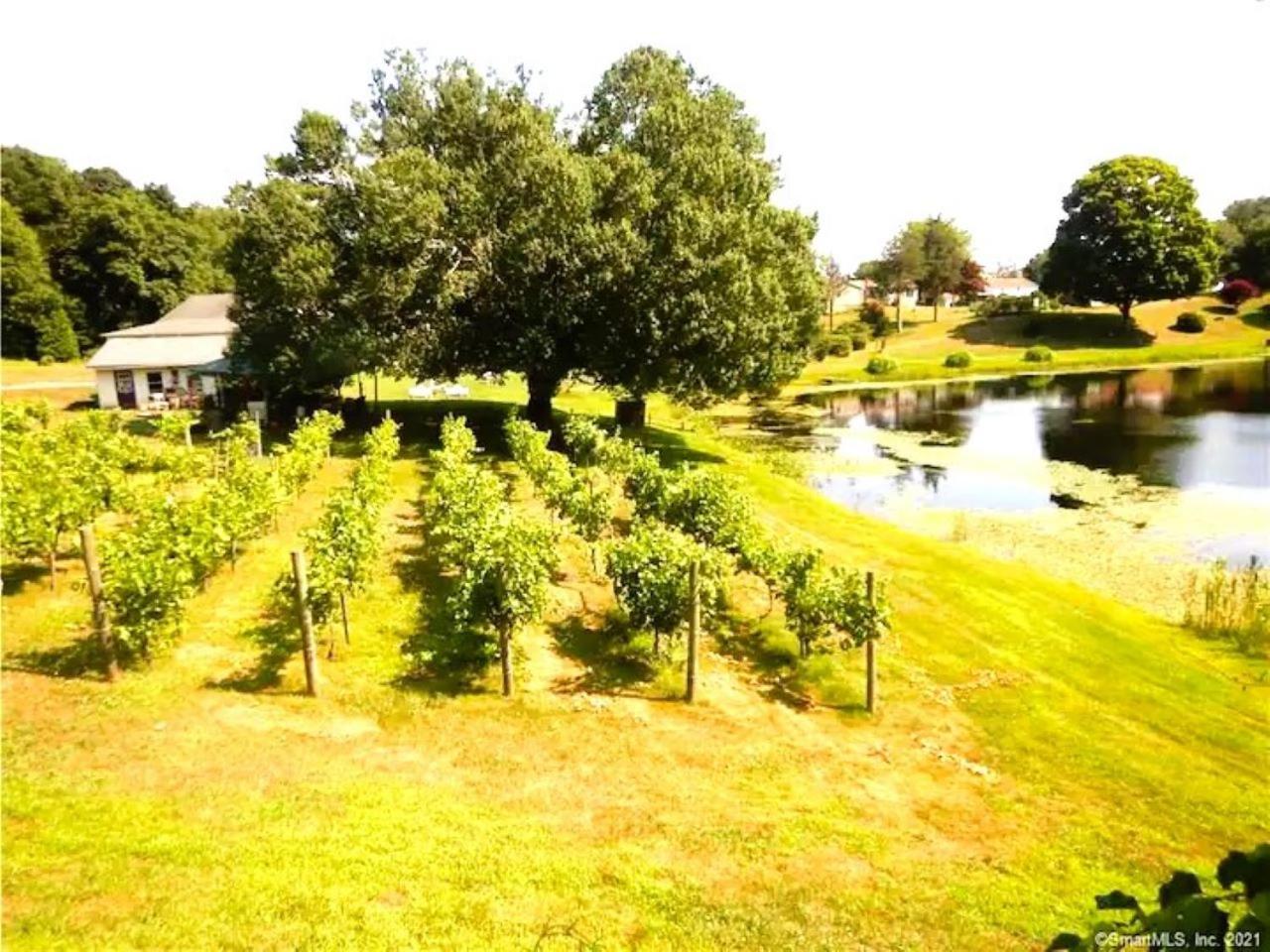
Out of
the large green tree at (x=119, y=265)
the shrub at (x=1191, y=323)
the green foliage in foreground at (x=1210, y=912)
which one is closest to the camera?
the green foliage in foreground at (x=1210, y=912)

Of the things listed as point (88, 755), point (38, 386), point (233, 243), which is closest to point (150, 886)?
point (88, 755)

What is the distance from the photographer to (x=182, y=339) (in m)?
47.8

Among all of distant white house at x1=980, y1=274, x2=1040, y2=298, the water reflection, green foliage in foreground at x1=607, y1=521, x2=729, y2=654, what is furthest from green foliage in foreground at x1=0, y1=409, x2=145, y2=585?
distant white house at x1=980, y1=274, x2=1040, y2=298

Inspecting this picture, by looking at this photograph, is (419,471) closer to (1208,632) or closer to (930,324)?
(1208,632)

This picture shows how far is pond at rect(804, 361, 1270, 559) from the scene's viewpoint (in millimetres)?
34969

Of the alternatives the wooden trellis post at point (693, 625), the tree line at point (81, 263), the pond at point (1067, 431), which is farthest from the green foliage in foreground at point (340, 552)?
the tree line at point (81, 263)

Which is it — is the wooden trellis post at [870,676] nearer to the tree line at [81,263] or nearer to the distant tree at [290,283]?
the distant tree at [290,283]

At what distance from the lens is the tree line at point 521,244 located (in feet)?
105

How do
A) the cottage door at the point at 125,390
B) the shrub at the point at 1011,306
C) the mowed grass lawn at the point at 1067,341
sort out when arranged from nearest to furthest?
the cottage door at the point at 125,390
the mowed grass lawn at the point at 1067,341
the shrub at the point at 1011,306

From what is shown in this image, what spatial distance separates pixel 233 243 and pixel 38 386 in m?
28.3

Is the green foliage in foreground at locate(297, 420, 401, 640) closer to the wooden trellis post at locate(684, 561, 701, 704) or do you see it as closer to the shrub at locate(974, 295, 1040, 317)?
the wooden trellis post at locate(684, 561, 701, 704)

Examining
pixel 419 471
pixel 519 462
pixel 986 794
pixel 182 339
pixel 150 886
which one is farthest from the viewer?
pixel 182 339

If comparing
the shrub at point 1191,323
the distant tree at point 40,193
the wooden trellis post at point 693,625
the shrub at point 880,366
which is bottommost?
the wooden trellis post at point 693,625

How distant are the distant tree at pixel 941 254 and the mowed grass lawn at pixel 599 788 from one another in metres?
104
